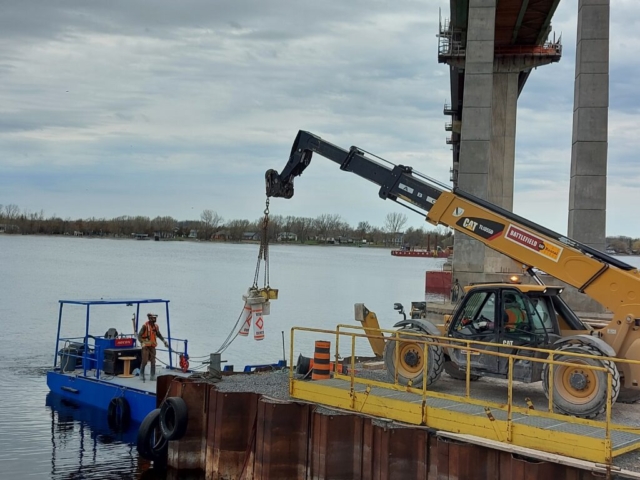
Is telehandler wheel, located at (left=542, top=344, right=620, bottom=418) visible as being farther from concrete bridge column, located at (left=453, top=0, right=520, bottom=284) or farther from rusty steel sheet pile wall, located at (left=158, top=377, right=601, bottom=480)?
concrete bridge column, located at (left=453, top=0, right=520, bottom=284)

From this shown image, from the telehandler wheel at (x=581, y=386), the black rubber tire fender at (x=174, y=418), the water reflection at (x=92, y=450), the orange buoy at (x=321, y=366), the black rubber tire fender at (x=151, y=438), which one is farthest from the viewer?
the water reflection at (x=92, y=450)

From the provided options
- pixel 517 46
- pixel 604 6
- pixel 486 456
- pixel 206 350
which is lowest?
pixel 206 350

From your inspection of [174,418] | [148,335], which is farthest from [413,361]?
[148,335]

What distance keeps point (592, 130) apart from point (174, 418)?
2043cm

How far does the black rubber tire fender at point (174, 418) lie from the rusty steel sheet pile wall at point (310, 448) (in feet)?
0.62

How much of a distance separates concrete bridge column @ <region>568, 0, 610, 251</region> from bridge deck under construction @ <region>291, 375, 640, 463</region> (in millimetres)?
17884

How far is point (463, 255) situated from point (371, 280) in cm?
7083

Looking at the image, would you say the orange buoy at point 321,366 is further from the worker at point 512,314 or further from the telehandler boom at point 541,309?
the worker at point 512,314

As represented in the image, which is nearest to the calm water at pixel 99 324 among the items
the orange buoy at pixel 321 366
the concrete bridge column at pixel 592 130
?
the orange buoy at pixel 321 366

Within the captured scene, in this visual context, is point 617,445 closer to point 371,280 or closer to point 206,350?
point 206,350

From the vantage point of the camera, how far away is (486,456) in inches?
407

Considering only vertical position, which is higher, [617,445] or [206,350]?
[617,445]

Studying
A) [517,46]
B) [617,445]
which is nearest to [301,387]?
[617,445]

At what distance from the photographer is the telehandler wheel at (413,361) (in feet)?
43.0
